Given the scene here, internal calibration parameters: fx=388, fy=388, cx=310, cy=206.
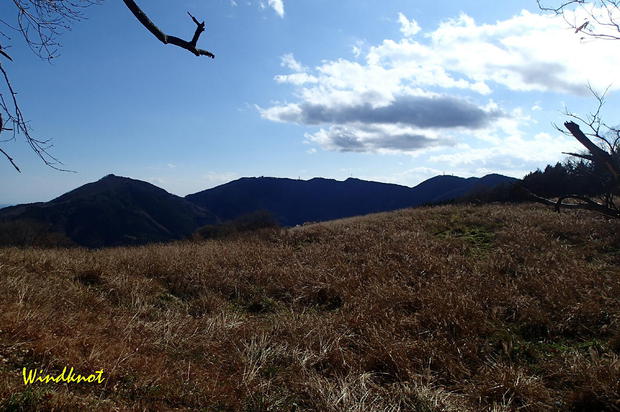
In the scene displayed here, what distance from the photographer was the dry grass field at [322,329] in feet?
11.9

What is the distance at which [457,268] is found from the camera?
904cm

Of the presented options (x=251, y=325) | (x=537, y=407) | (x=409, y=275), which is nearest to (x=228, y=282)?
(x=251, y=325)

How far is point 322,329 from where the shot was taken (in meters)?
5.66

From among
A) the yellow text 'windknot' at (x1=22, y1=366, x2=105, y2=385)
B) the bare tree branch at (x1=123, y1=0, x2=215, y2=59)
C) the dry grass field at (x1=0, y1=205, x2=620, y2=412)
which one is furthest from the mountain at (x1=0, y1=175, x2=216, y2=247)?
the bare tree branch at (x1=123, y1=0, x2=215, y2=59)

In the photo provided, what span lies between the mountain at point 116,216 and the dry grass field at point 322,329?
88.1 metres

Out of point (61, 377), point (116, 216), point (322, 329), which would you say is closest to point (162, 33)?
point (61, 377)

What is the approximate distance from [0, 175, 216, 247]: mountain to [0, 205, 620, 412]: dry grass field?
289 ft

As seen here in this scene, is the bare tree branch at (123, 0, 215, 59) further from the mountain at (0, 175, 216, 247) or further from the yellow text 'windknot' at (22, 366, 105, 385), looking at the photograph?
the mountain at (0, 175, 216, 247)

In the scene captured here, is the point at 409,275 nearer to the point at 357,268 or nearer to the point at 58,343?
the point at 357,268

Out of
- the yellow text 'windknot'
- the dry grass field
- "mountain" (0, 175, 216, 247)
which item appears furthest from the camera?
"mountain" (0, 175, 216, 247)

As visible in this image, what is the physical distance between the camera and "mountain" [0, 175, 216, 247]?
341 feet

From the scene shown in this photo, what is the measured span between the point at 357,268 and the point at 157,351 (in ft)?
19.1

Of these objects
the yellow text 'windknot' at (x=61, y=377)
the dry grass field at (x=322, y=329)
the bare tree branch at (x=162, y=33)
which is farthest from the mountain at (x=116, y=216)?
the bare tree branch at (x=162, y=33)

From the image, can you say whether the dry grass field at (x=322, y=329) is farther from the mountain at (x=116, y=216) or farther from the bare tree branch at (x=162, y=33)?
the mountain at (x=116, y=216)
